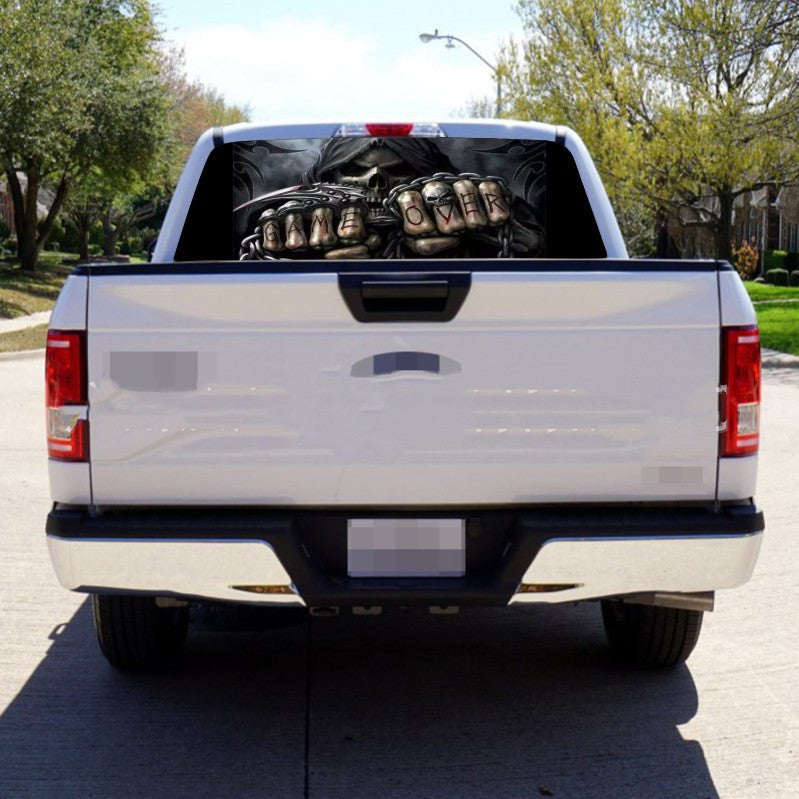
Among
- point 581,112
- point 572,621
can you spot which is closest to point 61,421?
point 572,621

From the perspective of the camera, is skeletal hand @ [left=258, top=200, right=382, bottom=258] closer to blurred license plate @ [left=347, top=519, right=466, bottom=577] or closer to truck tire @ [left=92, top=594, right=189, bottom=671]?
truck tire @ [left=92, top=594, right=189, bottom=671]

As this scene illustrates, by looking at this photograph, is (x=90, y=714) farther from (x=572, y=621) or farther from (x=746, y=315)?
(x=746, y=315)

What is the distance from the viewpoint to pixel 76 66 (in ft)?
102

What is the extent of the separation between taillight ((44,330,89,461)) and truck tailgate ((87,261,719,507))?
37 millimetres

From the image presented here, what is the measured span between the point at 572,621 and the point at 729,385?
214 cm

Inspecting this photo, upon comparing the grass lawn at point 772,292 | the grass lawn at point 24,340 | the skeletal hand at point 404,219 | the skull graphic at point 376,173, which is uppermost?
the skull graphic at point 376,173

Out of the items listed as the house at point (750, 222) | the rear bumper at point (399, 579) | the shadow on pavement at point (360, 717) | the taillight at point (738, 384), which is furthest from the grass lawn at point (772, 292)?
the rear bumper at point (399, 579)

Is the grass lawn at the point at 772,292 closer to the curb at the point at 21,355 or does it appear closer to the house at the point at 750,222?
the house at the point at 750,222

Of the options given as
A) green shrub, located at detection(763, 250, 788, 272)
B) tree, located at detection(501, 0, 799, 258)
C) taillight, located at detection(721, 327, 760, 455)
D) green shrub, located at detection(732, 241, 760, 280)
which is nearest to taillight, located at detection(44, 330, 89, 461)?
taillight, located at detection(721, 327, 760, 455)

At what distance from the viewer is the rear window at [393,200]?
6316 mm

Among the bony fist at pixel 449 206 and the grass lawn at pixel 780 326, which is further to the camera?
the grass lawn at pixel 780 326

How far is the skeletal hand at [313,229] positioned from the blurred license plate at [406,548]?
2.85 metres

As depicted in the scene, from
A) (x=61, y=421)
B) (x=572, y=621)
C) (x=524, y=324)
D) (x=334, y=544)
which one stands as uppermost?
(x=524, y=324)

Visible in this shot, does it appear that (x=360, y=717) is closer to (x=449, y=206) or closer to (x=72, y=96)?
(x=449, y=206)
